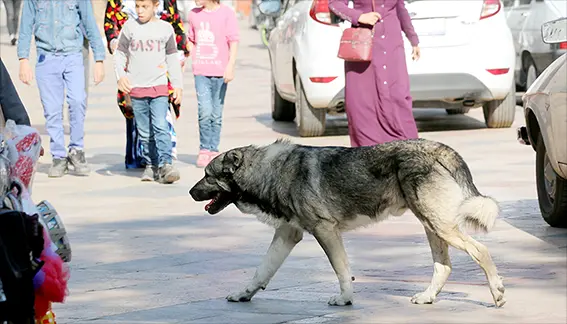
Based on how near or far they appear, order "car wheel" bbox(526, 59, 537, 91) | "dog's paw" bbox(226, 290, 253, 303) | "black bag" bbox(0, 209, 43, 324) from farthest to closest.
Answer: "car wheel" bbox(526, 59, 537, 91) < "dog's paw" bbox(226, 290, 253, 303) < "black bag" bbox(0, 209, 43, 324)

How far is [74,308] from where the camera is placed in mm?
7246

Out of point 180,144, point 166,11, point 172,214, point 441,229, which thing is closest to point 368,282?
point 441,229

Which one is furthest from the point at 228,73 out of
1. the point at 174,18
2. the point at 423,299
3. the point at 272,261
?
Result: the point at 423,299

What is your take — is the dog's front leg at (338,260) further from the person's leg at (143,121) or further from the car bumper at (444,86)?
the car bumper at (444,86)

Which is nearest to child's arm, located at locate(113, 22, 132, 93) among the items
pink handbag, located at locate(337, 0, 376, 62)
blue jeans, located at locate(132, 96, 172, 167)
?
blue jeans, located at locate(132, 96, 172, 167)

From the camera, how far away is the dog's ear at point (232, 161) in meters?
7.51

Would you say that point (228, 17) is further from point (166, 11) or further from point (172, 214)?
point (172, 214)

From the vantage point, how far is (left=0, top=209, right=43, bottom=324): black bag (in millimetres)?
4660

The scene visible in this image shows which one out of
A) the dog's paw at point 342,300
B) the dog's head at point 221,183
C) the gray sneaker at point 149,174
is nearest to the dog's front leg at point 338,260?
the dog's paw at point 342,300

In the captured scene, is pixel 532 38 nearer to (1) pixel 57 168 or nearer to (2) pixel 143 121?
(2) pixel 143 121

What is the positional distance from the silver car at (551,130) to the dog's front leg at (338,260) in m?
2.09

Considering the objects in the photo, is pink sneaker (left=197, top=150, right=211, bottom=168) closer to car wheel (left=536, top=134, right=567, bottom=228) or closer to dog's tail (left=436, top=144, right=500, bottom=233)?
car wheel (left=536, top=134, right=567, bottom=228)

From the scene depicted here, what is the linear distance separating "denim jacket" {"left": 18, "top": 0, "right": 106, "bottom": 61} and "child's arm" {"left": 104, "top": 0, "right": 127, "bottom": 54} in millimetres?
171

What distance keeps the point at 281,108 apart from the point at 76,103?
518cm
